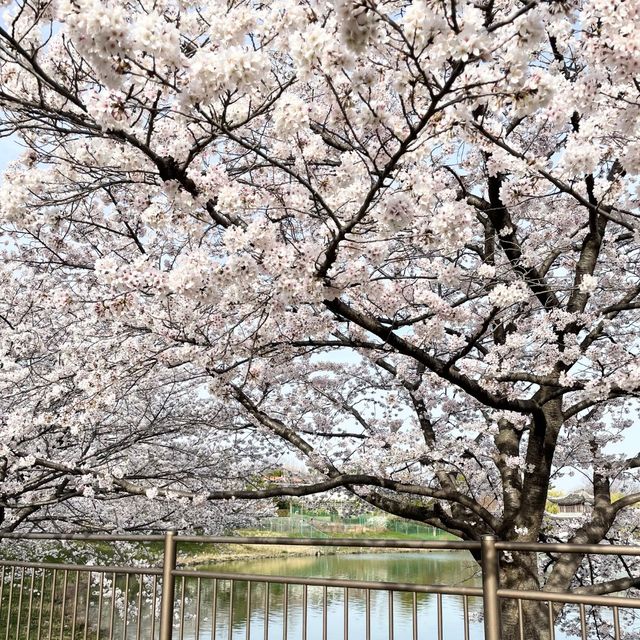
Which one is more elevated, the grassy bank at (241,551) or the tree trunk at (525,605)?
the grassy bank at (241,551)

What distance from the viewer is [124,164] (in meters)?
4.39

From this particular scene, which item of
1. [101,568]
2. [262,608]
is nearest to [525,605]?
[101,568]

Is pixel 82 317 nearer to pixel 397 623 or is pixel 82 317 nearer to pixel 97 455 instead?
pixel 97 455

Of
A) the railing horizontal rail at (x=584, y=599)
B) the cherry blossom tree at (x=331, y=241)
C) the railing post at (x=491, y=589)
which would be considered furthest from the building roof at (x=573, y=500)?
the railing horizontal rail at (x=584, y=599)

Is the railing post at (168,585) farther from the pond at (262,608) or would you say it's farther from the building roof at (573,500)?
the building roof at (573,500)

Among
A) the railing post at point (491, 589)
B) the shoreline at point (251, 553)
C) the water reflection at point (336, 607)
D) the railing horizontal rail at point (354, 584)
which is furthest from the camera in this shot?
the shoreline at point (251, 553)

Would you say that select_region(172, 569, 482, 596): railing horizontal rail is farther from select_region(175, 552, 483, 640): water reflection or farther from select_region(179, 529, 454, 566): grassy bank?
select_region(179, 529, 454, 566): grassy bank

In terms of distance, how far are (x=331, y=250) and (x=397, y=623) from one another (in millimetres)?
14323

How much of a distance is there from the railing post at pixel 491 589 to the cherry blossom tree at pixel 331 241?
5.83ft

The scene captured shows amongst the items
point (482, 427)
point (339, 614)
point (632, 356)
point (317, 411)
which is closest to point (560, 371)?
point (632, 356)

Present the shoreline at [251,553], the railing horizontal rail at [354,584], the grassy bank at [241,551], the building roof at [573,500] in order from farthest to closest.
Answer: the shoreline at [251,553] → the grassy bank at [241,551] → the building roof at [573,500] → the railing horizontal rail at [354,584]

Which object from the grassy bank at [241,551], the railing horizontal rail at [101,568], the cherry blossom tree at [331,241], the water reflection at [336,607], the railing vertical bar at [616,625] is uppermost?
the cherry blossom tree at [331,241]

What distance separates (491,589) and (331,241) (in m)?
2.18

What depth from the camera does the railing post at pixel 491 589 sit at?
11.0ft
